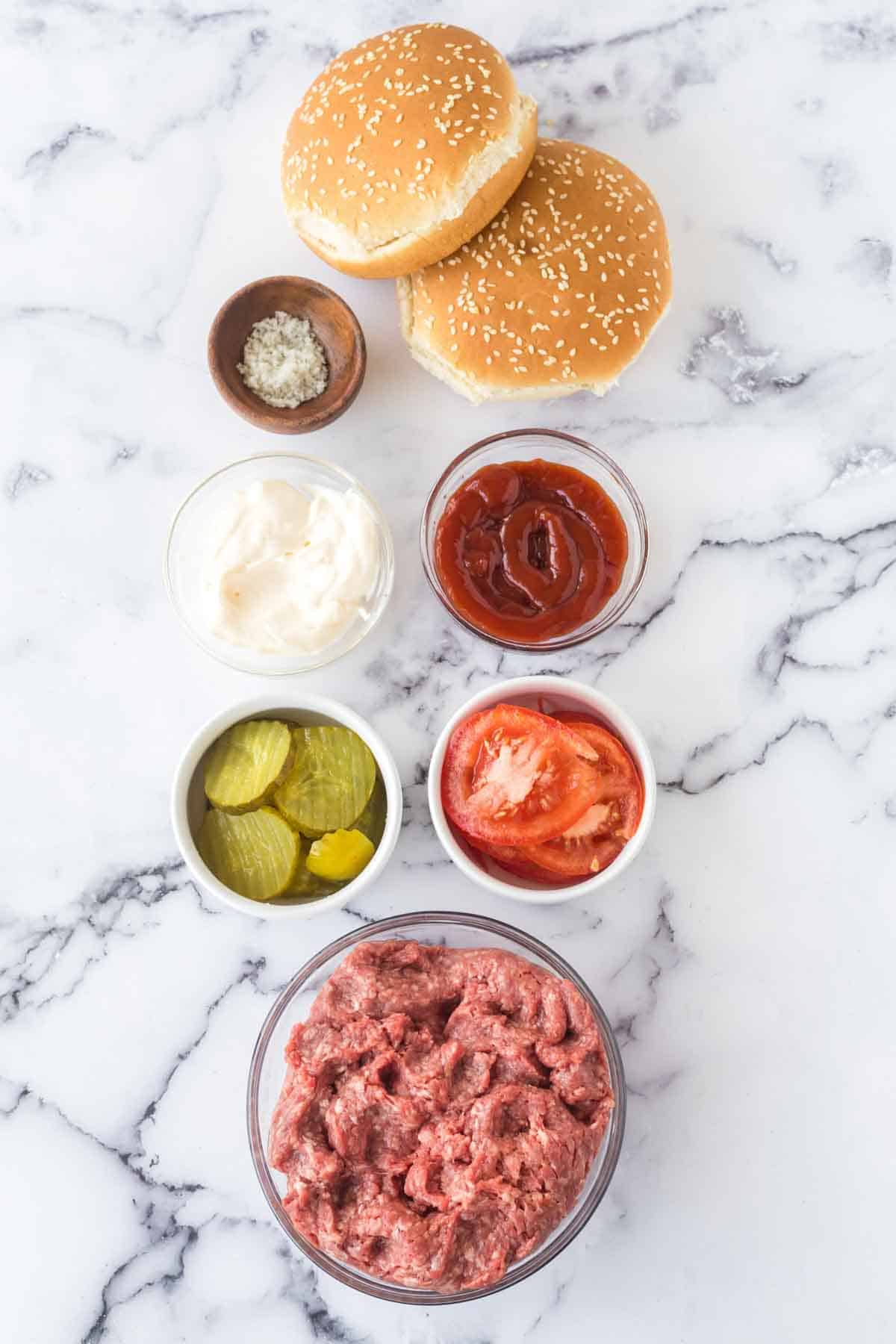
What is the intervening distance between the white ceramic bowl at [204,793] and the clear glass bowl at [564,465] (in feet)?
1.06

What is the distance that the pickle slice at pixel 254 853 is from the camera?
2316mm

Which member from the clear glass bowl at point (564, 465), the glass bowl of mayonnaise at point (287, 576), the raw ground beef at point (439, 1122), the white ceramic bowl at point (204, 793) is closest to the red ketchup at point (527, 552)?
the clear glass bowl at point (564, 465)

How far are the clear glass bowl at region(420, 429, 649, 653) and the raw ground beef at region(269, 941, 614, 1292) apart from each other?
69cm

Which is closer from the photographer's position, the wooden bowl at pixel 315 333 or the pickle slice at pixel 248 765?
the pickle slice at pixel 248 765

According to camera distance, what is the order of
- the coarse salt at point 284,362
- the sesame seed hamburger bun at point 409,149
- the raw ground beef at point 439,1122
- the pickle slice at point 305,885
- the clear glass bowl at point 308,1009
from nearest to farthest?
the raw ground beef at point 439,1122 < the clear glass bowl at point 308,1009 < the sesame seed hamburger bun at point 409,149 < the pickle slice at point 305,885 < the coarse salt at point 284,362

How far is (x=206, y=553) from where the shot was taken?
2463 mm

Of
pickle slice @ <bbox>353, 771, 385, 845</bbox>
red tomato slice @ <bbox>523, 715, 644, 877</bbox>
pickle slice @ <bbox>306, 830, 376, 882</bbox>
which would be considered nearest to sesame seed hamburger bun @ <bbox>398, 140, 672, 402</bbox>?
red tomato slice @ <bbox>523, 715, 644, 877</bbox>

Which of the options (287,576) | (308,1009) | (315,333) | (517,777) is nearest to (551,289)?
(315,333)

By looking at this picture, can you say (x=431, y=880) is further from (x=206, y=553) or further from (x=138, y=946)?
(x=206, y=553)

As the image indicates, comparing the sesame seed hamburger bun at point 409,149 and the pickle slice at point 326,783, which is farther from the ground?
the sesame seed hamburger bun at point 409,149

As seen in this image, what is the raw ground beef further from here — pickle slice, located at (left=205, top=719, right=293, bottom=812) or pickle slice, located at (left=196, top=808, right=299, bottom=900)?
pickle slice, located at (left=205, top=719, right=293, bottom=812)

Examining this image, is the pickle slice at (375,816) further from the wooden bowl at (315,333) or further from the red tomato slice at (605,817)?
the wooden bowl at (315,333)

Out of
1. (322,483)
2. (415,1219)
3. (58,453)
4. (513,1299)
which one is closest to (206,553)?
(322,483)

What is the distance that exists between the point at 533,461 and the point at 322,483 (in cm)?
46
